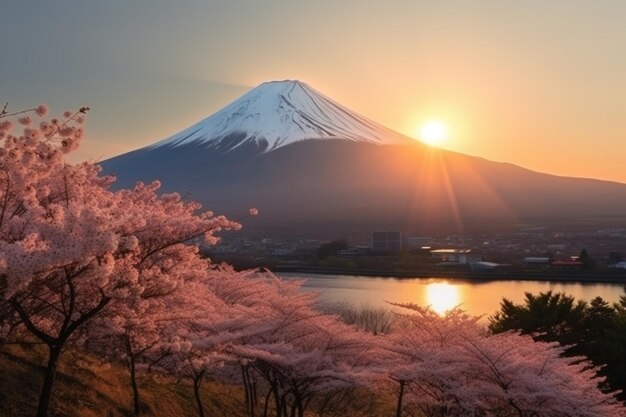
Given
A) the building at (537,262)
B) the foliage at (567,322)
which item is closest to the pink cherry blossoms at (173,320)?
the foliage at (567,322)

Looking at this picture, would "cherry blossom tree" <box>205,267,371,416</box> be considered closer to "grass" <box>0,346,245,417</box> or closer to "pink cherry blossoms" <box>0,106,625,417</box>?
"pink cherry blossoms" <box>0,106,625,417</box>

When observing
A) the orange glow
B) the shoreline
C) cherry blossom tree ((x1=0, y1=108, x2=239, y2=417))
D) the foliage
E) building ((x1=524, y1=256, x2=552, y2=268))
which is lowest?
the orange glow

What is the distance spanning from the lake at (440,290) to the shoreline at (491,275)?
5.78 feet

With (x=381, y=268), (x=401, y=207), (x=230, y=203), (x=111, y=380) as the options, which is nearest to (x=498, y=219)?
(x=401, y=207)

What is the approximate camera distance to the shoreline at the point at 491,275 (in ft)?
195

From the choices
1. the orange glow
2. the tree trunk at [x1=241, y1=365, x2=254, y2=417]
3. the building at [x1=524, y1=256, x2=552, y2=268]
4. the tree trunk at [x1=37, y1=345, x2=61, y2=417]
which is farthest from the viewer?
the building at [x1=524, y1=256, x2=552, y2=268]

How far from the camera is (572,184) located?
15838 centimetres

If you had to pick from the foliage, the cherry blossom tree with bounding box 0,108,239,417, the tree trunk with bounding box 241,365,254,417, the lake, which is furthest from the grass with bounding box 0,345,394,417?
the lake

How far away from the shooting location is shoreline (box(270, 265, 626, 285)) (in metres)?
59.5

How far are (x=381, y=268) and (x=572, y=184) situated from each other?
104086 mm

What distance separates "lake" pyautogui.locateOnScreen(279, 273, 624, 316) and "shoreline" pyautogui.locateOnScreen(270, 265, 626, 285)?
69.3 inches

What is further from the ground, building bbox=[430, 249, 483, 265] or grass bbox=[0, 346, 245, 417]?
building bbox=[430, 249, 483, 265]

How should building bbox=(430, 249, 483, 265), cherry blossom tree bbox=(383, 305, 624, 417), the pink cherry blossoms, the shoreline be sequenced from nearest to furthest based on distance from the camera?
the pink cherry blossoms → cherry blossom tree bbox=(383, 305, 624, 417) → the shoreline → building bbox=(430, 249, 483, 265)

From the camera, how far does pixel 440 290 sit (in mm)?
51906
